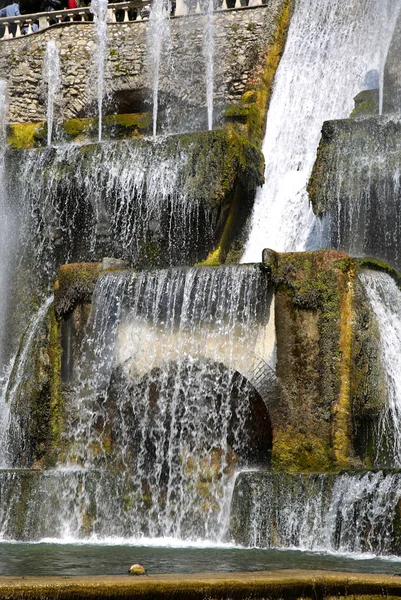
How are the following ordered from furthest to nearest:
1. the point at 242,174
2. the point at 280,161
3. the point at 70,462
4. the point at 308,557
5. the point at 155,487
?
the point at 280,161, the point at 242,174, the point at 70,462, the point at 155,487, the point at 308,557

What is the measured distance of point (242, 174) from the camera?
18.7 meters

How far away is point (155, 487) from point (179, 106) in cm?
1095

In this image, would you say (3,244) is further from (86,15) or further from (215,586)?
(215,586)

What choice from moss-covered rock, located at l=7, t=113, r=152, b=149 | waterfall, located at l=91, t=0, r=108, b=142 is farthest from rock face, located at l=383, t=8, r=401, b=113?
waterfall, located at l=91, t=0, r=108, b=142

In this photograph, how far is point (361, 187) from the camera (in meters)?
16.8

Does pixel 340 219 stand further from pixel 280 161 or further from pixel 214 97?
pixel 214 97

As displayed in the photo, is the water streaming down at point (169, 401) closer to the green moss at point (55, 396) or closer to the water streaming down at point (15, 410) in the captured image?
the green moss at point (55, 396)

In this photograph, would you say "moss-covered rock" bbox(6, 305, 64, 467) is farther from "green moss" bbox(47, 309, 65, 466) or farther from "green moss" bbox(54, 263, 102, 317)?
"green moss" bbox(54, 263, 102, 317)

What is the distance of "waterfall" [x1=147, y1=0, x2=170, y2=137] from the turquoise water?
1354cm

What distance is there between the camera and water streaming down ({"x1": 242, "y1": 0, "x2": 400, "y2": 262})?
19406mm

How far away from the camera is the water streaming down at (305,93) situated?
1941 cm

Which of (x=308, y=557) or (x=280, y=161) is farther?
(x=280, y=161)

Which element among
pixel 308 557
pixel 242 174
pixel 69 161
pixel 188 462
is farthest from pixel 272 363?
pixel 69 161

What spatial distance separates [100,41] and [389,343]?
42.2ft
